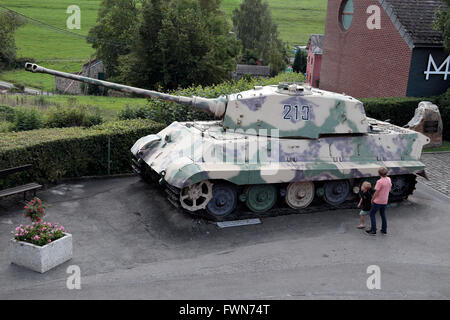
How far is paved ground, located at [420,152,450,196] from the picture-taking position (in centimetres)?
1544

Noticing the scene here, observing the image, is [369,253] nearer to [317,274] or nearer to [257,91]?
[317,274]

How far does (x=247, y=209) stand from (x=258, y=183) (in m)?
1.00

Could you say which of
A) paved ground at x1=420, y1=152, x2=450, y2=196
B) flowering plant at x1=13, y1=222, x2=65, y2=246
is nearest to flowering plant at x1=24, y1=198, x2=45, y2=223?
flowering plant at x1=13, y1=222, x2=65, y2=246

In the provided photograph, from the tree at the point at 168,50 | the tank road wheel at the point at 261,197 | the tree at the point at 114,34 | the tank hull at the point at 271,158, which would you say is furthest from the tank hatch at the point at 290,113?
the tree at the point at 114,34

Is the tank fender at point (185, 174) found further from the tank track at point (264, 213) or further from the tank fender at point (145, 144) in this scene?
the tank fender at point (145, 144)

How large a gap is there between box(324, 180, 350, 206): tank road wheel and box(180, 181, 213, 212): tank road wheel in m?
3.30

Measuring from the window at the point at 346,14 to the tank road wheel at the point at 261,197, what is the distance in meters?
18.2

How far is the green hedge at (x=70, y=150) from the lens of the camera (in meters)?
12.7

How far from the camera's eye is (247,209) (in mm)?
12414

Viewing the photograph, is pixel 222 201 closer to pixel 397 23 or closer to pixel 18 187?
pixel 18 187

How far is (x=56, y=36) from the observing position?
68438 mm

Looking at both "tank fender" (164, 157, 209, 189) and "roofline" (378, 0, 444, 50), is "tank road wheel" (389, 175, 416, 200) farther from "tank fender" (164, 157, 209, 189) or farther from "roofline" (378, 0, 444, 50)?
"roofline" (378, 0, 444, 50)

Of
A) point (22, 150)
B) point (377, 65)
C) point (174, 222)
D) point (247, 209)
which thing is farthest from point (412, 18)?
point (22, 150)

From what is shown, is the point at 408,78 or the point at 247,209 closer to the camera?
the point at 247,209
